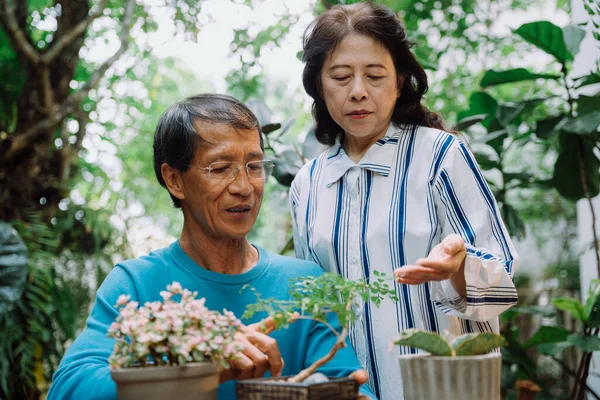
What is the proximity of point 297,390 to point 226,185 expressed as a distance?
66 centimetres

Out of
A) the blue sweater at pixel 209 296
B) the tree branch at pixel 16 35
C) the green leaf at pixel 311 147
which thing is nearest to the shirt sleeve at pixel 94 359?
the blue sweater at pixel 209 296

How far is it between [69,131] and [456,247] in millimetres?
3938

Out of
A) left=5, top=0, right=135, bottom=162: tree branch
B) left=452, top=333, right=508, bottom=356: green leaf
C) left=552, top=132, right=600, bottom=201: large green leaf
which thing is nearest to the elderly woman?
left=452, top=333, right=508, bottom=356: green leaf

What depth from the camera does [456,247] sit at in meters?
1.41

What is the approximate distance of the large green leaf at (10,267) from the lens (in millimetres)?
3645

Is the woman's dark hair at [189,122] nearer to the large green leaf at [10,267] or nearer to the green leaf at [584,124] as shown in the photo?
the green leaf at [584,124]

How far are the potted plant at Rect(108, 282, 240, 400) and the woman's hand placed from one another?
339mm

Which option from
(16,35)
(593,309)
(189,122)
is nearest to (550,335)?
(593,309)

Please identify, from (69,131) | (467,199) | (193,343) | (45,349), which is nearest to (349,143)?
(467,199)

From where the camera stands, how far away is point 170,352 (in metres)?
1.19

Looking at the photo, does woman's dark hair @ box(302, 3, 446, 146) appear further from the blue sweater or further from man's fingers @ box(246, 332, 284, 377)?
man's fingers @ box(246, 332, 284, 377)

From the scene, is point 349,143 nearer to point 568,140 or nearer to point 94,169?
point 568,140

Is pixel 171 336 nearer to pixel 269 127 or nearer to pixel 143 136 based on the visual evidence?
pixel 269 127

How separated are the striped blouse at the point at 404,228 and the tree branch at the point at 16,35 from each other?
9.48 feet
